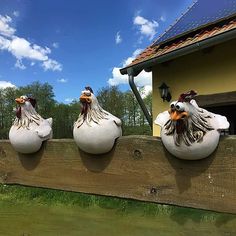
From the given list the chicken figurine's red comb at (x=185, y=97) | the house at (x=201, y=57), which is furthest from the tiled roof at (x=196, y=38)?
the chicken figurine's red comb at (x=185, y=97)

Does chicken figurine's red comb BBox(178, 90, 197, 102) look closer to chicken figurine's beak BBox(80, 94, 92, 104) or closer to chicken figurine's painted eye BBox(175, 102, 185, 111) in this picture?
chicken figurine's painted eye BBox(175, 102, 185, 111)

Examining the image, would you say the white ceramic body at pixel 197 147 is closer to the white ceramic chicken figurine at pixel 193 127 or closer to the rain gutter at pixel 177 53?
the white ceramic chicken figurine at pixel 193 127

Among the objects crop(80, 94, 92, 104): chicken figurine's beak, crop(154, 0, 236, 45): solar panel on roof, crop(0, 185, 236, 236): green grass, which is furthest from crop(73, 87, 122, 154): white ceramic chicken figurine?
crop(154, 0, 236, 45): solar panel on roof

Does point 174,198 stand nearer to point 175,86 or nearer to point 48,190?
point 48,190

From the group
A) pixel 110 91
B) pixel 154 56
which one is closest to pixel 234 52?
pixel 154 56

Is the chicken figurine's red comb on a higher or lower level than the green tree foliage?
lower

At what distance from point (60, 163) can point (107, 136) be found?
25 centimetres

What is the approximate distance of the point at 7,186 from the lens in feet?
4.96

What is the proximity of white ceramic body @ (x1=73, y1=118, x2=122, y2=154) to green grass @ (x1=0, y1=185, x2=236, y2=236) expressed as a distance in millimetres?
169

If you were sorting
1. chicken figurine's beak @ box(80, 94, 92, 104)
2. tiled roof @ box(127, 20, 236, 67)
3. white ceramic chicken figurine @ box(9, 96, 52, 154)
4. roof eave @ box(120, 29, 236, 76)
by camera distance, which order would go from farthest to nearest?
tiled roof @ box(127, 20, 236, 67), roof eave @ box(120, 29, 236, 76), white ceramic chicken figurine @ box(9, 96, 52, 154), chicken figurine's beak @ box(80, 94, 92, 104)

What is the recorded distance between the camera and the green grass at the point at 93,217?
1.04 metres

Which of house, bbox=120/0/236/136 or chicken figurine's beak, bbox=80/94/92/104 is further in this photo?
house, bbox=120/0/236/136

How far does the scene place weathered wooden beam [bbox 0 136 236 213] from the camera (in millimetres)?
987

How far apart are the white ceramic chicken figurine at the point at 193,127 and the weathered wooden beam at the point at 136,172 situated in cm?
4
